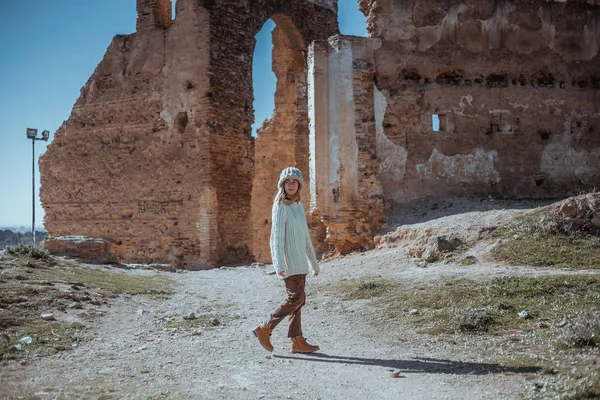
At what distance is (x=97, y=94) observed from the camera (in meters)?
17.2

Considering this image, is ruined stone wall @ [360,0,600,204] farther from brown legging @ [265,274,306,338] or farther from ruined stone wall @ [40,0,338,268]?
brown legging @ [265,274,306,338]

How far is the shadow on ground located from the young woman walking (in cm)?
19

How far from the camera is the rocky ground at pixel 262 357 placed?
3828mm

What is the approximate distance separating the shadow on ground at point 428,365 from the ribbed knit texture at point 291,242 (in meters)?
0.72

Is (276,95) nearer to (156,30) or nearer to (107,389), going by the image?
(156,30)

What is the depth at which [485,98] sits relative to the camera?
11711 mm

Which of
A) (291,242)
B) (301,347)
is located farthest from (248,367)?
(291,242)

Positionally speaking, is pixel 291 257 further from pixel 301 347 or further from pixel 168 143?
pixel 168 143

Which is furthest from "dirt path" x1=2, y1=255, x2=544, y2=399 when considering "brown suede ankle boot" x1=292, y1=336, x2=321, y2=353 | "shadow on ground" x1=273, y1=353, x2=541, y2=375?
"brown suede ankle boot" x1=292, y1=336, x2=321, y2=353

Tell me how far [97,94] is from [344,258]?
31.8 feet

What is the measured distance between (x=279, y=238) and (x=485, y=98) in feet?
25.9

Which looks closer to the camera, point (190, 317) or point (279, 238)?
point (279, 238)

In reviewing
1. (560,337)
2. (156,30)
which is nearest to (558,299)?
(560,337)

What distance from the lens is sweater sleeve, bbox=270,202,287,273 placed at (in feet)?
16.6
